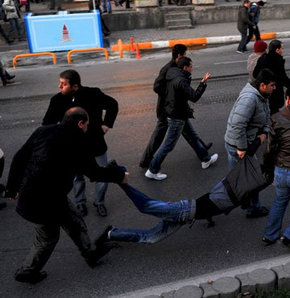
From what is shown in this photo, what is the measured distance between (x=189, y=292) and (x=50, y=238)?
1.35m

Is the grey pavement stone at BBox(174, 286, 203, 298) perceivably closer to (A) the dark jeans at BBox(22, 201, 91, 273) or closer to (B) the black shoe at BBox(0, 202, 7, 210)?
(A) the dark jeans at BBox(22, 201, 91, 273)

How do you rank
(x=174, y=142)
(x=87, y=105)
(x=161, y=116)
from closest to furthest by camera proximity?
(x=87, y=105), (x=174, y=142), (x=161, y=116)

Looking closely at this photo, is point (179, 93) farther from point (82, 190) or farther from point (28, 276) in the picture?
point (28, 276)

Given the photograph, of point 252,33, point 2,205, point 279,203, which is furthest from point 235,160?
point 252,33

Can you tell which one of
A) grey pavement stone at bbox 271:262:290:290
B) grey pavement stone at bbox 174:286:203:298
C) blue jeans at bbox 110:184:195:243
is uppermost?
blue jeans at bbox 110:184:195:243

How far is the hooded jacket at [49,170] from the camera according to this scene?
390cm

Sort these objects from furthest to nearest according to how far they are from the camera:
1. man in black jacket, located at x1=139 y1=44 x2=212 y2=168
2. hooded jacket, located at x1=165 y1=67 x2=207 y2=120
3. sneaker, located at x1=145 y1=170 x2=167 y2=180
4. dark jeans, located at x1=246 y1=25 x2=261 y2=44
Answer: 1. dark jeans, located at x1=246 y1=25 x2=261 y2=44
2. sneaker, located at x1=145 y1=170 x2=167 y2=180
3. man in black jacket, located at x1=139 y1=44 x2=212 y2=168
4. hooded jacket, located at x1=165 y1=67 x2=207 y2=120

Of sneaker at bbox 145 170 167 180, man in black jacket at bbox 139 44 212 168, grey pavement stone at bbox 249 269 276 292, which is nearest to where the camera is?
grey pavement stone at bbox 249 269 276 292

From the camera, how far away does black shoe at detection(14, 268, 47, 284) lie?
4.29 m

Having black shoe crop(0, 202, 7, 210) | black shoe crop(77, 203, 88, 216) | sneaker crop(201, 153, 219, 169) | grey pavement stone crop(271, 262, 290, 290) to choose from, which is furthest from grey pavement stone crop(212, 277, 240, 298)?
black shoe crop(0, 202, 7, 210)

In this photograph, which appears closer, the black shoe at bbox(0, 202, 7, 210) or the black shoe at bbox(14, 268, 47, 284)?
the black shoe at bbox(14, 268, 47, 284)

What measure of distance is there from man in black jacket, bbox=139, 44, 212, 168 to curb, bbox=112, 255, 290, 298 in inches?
105

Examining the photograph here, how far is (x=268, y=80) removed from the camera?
15.8 feet

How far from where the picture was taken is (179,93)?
5922 millimetres
